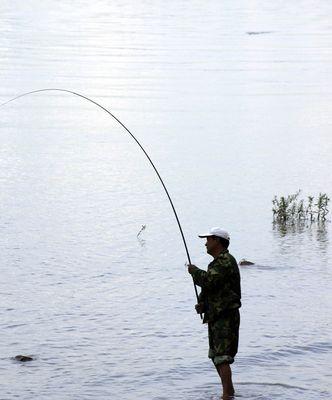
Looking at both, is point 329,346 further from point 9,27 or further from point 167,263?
point 9,27

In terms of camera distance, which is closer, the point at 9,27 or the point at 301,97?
the point at 301,97

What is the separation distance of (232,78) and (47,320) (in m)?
23.8

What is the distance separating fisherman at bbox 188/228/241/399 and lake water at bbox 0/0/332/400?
1002mm

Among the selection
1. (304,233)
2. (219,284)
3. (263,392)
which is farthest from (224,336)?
(304,233)

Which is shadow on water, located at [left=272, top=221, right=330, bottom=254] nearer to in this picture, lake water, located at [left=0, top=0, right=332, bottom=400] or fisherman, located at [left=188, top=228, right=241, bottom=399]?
lake water, located at [left=0, top=0, right=332, bottom=400]

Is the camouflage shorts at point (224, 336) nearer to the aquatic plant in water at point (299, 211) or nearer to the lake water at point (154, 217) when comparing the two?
the lake water at point (154, 217)

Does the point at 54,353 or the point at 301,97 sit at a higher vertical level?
the point at 301,97

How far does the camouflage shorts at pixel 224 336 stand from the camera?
841cm

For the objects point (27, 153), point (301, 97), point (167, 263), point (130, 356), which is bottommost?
point (130, 356)

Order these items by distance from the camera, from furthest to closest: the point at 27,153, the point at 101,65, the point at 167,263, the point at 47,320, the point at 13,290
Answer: the point at 101,65 → the point at 27,153 → the point at 167,263 → the point at 13,290 → the point at 47,320

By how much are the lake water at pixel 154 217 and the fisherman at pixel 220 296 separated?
3.29 ft

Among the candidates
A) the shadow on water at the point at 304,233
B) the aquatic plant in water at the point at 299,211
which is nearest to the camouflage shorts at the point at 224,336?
the shadow on water at the point at 304,233

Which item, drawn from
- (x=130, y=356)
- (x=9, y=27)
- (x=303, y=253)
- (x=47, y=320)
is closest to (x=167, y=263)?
(x=303, y=253)

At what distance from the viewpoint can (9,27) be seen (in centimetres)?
5091
